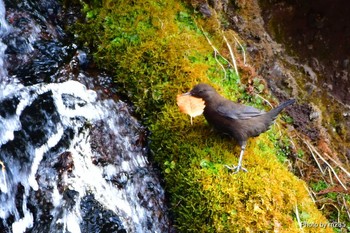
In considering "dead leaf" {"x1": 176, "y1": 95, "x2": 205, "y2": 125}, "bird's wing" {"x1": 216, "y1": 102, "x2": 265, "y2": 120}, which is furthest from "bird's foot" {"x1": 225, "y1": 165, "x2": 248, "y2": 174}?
"dead leaf" {"x1": 176, "y1": 95, "x2": 205, "y2": 125}

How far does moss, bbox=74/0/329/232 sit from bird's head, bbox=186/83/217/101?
0.79 feet

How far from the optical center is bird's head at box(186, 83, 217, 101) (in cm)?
351

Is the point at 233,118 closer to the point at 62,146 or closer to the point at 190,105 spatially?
the point at 190,105

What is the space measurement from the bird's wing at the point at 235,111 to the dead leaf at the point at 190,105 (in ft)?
0.54

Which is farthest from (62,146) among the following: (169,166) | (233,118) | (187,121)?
(233,118)

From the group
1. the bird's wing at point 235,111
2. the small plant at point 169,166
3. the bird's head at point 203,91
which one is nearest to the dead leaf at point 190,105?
the bird's head at point 203,91

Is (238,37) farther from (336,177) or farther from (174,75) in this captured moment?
(336,177)

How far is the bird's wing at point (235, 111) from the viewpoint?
3406 mm

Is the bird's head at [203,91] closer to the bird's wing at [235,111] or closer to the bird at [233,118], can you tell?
the bird at [233,118]

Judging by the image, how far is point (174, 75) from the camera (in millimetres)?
3871

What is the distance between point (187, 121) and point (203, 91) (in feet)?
1.02

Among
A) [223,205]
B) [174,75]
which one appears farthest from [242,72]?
[223,205]

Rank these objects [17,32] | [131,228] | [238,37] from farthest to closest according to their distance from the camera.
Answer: [238,37] → [17,32] → [131,228]

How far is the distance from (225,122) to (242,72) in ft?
4.27
